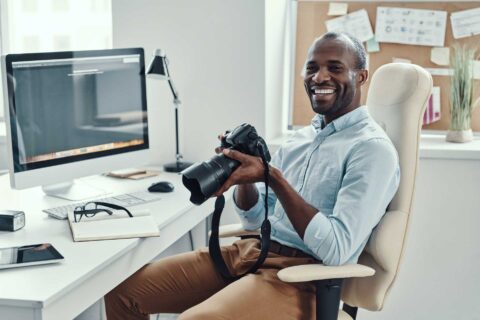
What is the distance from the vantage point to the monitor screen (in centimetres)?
215

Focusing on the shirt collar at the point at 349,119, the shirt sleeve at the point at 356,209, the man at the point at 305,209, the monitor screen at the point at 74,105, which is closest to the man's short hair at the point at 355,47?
the man at the point at 305,209

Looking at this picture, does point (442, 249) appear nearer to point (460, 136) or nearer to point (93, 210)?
point (460, 136)

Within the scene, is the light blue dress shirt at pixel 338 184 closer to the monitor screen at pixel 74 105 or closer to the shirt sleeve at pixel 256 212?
the shirt sleeve at pixel 256 212

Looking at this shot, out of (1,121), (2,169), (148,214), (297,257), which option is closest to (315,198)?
(297,257)

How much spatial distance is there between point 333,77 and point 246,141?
1.15 feet

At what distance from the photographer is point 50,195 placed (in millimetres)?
2383

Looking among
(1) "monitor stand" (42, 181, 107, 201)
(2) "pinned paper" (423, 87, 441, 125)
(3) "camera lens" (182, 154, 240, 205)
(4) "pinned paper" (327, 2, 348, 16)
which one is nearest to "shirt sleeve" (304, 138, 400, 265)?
(3) "camera lens" (182, 154, 240, 205)

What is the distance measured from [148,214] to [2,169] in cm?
133

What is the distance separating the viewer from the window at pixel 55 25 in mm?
3303

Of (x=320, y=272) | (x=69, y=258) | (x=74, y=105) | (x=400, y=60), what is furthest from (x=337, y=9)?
→ (x=69, y=258)

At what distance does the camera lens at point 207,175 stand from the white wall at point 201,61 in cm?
111

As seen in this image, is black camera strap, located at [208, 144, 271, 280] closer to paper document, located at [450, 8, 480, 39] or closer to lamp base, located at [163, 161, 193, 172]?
lamp base, located at [163, 161, 193, 172]

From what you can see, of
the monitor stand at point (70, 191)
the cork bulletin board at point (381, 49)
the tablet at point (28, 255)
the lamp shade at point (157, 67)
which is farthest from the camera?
the cork bulletin board at point (381, 49)

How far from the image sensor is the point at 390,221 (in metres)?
1.88
